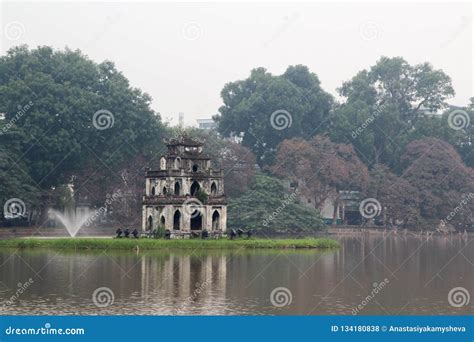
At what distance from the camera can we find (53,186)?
89.0m

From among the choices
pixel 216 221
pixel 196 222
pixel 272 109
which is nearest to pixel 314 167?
pixel 272 109

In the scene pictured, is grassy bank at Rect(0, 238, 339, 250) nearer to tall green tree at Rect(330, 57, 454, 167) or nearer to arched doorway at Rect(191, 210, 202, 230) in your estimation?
arched doorway at Rect(191, 210, 202, 230)

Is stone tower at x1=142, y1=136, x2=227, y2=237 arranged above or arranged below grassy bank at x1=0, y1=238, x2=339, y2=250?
above

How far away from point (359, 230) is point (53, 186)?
1388 inches

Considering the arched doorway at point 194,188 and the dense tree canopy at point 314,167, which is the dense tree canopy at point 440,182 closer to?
the dense tree canopy at point 314,167

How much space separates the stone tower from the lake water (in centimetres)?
719

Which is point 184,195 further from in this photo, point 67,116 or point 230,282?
point 230,282

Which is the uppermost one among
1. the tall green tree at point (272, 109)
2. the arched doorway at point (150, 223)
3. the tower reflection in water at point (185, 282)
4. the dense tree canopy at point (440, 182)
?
the tall green tree at point (272, 109)

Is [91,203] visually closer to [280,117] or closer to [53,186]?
[53,186]

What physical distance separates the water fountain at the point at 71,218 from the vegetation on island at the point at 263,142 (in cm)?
113

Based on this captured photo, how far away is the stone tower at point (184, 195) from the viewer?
69625 mm

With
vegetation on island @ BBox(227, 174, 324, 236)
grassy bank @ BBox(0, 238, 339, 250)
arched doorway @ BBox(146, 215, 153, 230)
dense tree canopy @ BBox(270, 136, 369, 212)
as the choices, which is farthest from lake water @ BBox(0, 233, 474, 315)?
dense tree canopy @ BBox(270, 136, 369, 212)

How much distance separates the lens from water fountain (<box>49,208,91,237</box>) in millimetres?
84688

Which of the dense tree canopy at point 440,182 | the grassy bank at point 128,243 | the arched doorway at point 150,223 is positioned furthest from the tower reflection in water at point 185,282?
the dense tree canopy at point 440,182
